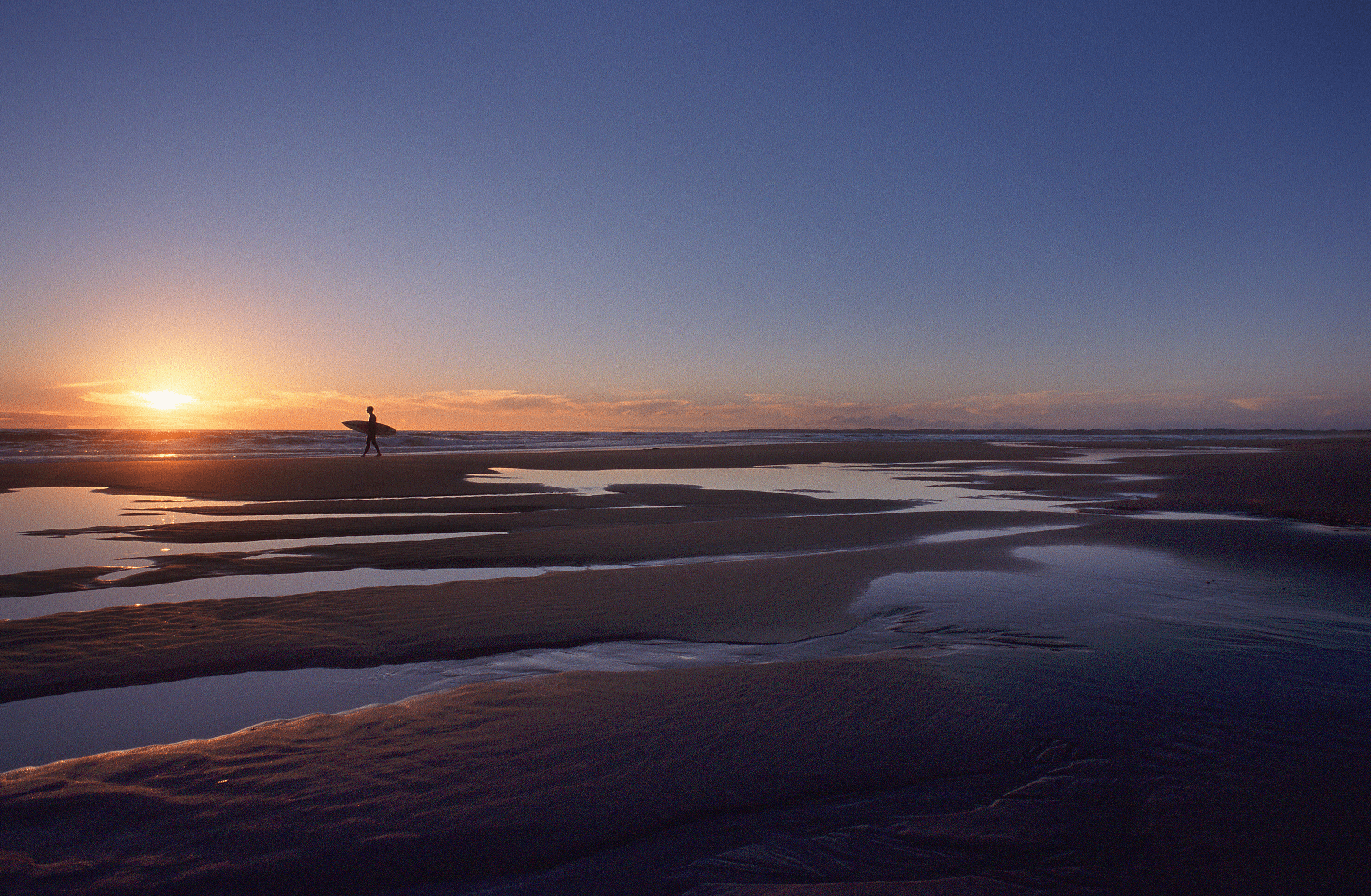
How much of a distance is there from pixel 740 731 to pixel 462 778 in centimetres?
172

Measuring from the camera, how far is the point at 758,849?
11.0 ft

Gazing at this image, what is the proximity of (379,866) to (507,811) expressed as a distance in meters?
0.63

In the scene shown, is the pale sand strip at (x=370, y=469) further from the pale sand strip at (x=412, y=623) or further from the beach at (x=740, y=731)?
the pale sand strip at (x=412, y=623)

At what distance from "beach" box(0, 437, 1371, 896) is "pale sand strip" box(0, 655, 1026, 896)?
2cm

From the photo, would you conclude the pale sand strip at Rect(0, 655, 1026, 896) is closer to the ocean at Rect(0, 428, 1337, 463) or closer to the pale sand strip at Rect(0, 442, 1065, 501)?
the pale sand strip at Rect(0, 442, 1065, 501)

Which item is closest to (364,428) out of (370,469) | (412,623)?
(370,469)

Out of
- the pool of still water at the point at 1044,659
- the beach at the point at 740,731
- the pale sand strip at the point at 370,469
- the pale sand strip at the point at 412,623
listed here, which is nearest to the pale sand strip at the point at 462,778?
the beach at the point at 740,731

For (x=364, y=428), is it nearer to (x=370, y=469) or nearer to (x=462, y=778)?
(x=370, y=469)

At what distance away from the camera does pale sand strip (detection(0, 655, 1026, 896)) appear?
10.6 ft

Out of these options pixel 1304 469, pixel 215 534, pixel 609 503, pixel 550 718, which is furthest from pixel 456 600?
pixel 1304 469

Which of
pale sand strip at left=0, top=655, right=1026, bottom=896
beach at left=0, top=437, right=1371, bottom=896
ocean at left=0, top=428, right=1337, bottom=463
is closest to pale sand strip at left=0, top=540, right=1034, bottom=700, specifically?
beach at left=0, top=437, right=1371, bottom=896

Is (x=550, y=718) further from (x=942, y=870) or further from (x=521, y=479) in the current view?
(x=521, y=479)

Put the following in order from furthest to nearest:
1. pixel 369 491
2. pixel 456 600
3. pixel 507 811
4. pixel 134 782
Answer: pixel 369 491 → pixel 456 600 → pixel 134 782 → pixel 507 811

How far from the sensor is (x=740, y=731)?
4.59m
